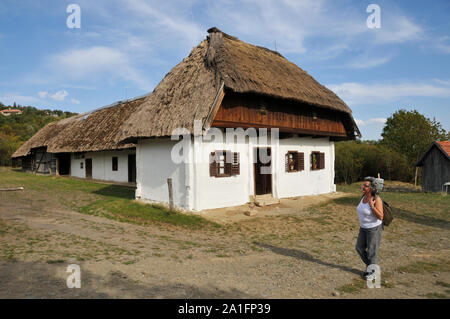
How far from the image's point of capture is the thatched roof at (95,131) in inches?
742

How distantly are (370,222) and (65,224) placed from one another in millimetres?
7654

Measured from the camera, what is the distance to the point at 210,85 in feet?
34.1

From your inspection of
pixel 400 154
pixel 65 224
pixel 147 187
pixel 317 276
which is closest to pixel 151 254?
pixel 317 276

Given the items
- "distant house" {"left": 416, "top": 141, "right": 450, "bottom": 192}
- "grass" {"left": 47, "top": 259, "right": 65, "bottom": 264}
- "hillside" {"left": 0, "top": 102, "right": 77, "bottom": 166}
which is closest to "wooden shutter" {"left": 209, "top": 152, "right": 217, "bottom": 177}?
"grass" {"left": 47, "top": 259, "right": 65, "bottom": 264}

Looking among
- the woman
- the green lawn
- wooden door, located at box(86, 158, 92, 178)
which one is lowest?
the green lawn

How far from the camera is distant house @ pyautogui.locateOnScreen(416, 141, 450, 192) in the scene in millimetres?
19750

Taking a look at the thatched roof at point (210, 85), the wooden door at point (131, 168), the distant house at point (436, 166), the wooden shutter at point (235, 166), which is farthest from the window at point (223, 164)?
the distant house at point (436, 166)

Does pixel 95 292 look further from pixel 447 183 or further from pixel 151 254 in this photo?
pixel 447 183

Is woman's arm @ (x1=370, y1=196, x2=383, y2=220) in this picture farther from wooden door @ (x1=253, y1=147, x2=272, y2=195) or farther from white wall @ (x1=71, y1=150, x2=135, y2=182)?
white wall @ (x1=71, y1=150, x2=135, y2=182)

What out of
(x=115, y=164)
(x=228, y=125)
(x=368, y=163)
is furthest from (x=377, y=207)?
(x=368, y=163)

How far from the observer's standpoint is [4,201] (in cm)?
1222

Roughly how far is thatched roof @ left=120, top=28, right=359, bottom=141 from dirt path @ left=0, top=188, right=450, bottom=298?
3688 millimetres

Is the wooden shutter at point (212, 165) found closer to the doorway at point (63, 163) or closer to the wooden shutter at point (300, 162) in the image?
the wooden shutter at point (300, 162)

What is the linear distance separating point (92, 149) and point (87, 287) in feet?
54.4
